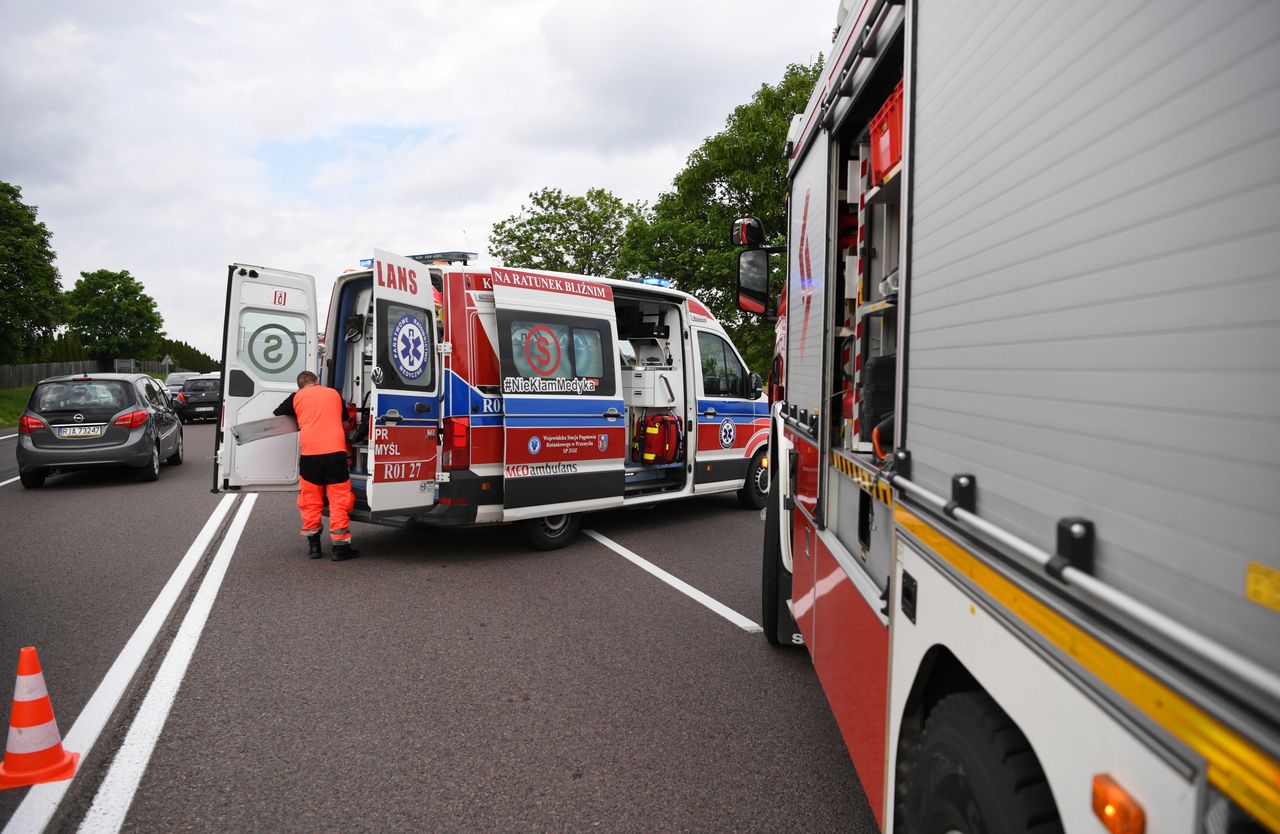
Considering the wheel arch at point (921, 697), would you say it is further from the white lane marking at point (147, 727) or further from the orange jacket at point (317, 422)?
the orange jacket at point (317, 422)

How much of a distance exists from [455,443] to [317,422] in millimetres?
1245

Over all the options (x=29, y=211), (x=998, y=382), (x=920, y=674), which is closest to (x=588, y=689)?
(x=920, y=674)

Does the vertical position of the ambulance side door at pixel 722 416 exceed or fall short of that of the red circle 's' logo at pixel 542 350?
it falls short

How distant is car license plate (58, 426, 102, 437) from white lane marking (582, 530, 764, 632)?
25.8 ft

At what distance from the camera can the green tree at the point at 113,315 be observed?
7425cm

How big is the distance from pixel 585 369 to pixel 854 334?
4.31 meters

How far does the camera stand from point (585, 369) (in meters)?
7.52

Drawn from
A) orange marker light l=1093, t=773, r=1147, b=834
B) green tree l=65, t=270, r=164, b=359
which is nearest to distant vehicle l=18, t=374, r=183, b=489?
orange marker light l=1093, t=773, r=1147, b=834

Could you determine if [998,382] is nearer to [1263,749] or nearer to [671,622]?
[1263,749]

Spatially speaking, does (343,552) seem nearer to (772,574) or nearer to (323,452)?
(323,452)

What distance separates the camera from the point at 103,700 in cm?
404

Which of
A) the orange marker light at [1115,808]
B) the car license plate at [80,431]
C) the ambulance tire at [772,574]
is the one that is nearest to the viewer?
the orange marker light at [1115,808]

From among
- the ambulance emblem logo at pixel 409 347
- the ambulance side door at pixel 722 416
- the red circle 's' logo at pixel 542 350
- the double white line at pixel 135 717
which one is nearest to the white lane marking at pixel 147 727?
the double white line at pixel 135 717

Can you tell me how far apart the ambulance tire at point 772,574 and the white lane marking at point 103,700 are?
336cm
